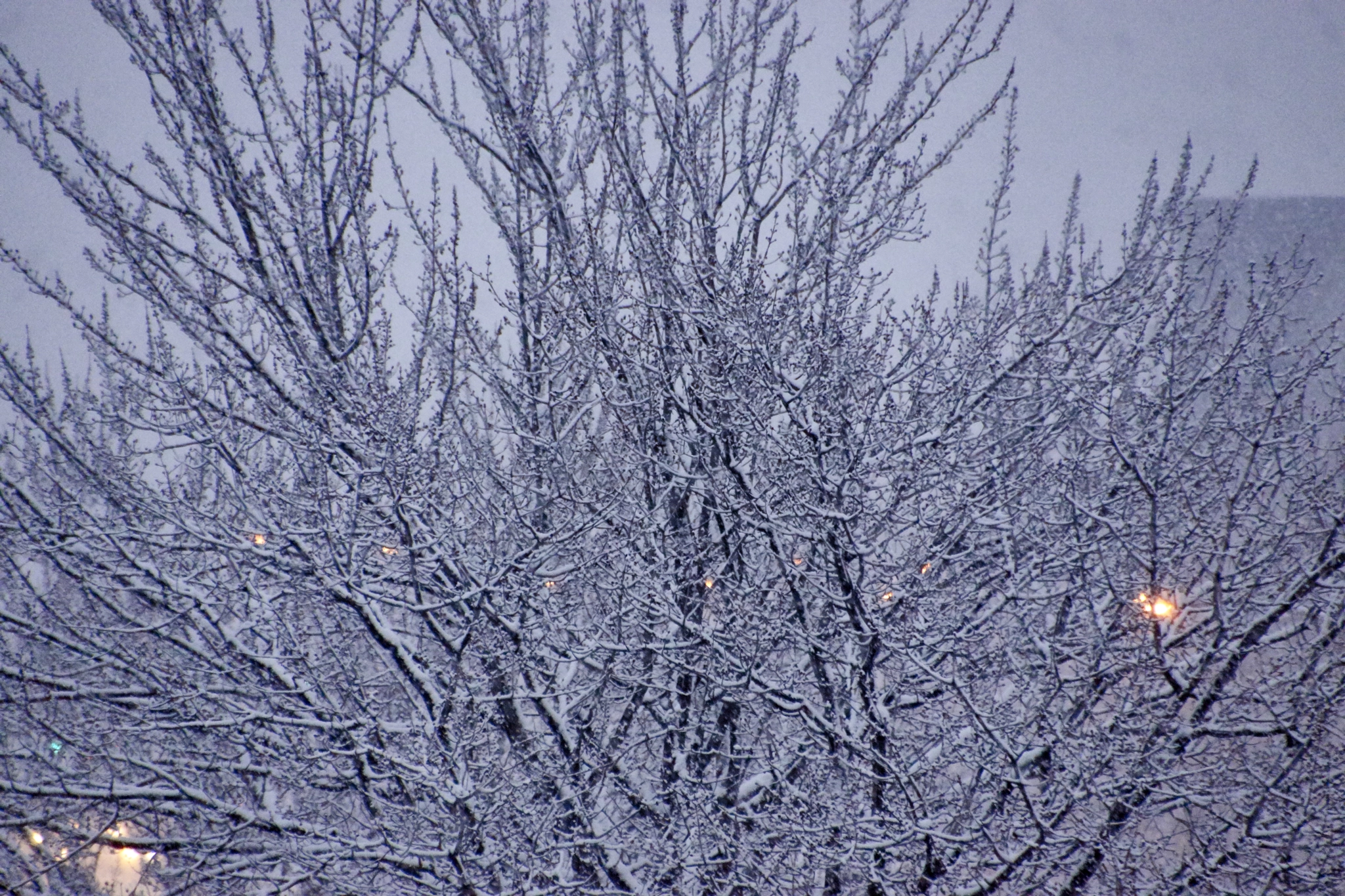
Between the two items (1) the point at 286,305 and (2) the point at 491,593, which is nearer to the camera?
(2) the point at 491,593

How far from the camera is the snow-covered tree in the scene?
12.6 ft

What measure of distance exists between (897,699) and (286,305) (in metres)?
3.96

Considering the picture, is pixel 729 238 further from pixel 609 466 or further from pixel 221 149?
pixel 221 149

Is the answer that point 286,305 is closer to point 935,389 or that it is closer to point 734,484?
point 734,484

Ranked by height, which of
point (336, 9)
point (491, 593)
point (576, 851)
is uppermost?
point (336, 9)

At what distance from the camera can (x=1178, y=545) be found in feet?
13.1

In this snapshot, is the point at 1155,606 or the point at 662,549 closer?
the point at 1155,606

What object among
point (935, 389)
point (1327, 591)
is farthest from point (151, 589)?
point (1327, 591)

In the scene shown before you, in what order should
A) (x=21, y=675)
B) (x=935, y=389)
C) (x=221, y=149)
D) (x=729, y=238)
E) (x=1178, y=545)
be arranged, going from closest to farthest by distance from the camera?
1. (x=21, y=675)
2. (x=1178, y=545)
3. (x=221, y=149)
4. (x=935, y=389)
5. (x=729, y=238)

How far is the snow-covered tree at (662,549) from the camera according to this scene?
3.85 meters

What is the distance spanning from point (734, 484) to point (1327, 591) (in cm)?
324

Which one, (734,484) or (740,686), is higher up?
(734,484)

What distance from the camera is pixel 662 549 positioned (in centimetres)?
461

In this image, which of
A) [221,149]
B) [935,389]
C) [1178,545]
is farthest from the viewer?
[935,389]
